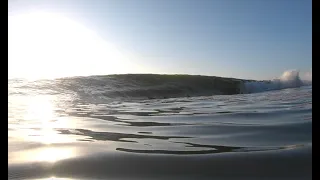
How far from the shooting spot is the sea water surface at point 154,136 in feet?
5.43

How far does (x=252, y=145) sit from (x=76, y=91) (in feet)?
9.09

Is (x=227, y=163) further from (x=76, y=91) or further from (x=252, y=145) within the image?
(x=76, y=91)

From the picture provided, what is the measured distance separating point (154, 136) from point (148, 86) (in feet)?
8.87

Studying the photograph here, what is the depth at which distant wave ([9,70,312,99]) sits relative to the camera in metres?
3.98

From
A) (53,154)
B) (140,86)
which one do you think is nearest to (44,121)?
(53,154)

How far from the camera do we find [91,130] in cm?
255

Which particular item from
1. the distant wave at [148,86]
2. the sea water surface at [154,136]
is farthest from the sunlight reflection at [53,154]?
the distant wave at [148,86]

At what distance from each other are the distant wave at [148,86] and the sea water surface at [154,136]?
0.13 feet

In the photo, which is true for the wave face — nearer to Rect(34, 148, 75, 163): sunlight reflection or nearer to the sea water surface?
the sea water surface

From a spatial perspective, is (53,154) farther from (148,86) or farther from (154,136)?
(148,86)

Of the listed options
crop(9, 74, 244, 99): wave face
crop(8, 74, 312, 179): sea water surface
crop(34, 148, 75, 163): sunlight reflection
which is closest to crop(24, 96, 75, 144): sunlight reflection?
crop(8, 74, 312, 179): sea water surface

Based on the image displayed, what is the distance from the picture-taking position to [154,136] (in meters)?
2.36

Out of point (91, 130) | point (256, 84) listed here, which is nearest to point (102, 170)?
point (91, 130)

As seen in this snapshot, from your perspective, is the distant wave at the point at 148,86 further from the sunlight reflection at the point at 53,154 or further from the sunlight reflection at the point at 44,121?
the sunlight reflection at the point at 53,154
